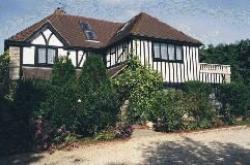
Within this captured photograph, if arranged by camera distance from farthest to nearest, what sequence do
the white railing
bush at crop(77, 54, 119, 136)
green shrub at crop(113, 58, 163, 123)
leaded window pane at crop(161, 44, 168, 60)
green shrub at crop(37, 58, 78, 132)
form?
1. the white railing
2. leaded window pane at crop(161, 44, 168, 60)
3. green shrub at crop(113, 58, 163, 123)
4. bush at crop(77, 54, 119, 136)
5. green shrub at crop(37, 58, 78, 132)

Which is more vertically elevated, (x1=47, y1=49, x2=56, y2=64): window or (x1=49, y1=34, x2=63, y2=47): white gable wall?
(x1=49, y1=34, x2=63, y2=47): white gable wall

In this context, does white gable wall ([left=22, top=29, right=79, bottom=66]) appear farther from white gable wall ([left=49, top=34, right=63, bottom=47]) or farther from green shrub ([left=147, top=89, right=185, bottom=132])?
green shrub ([left=147, top=89, right=185, bottom=132])

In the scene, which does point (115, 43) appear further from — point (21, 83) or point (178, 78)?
point (21, 83)

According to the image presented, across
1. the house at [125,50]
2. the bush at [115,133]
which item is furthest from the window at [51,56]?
the bush at [115,133]

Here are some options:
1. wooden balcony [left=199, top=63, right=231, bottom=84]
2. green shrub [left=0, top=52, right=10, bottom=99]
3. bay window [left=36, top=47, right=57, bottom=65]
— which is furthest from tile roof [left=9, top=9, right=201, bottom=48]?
wooden balcony [left=199, top=63, right=231, bottom=84]

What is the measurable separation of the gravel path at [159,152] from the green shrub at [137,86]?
346cm

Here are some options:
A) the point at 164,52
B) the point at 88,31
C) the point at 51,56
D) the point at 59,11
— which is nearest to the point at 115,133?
the point at 164,52

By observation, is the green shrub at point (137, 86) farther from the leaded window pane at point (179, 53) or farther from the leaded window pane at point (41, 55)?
the leaded window pane at point (41, 55)

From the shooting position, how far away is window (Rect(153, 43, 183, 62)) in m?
29.8

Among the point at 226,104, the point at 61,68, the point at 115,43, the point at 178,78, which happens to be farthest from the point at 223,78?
the point at 61,68

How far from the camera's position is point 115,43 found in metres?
31.6

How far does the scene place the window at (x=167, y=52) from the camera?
2984 cm

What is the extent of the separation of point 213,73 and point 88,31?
434 inches

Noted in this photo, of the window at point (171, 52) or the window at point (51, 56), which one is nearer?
the window at point (171, 52)
